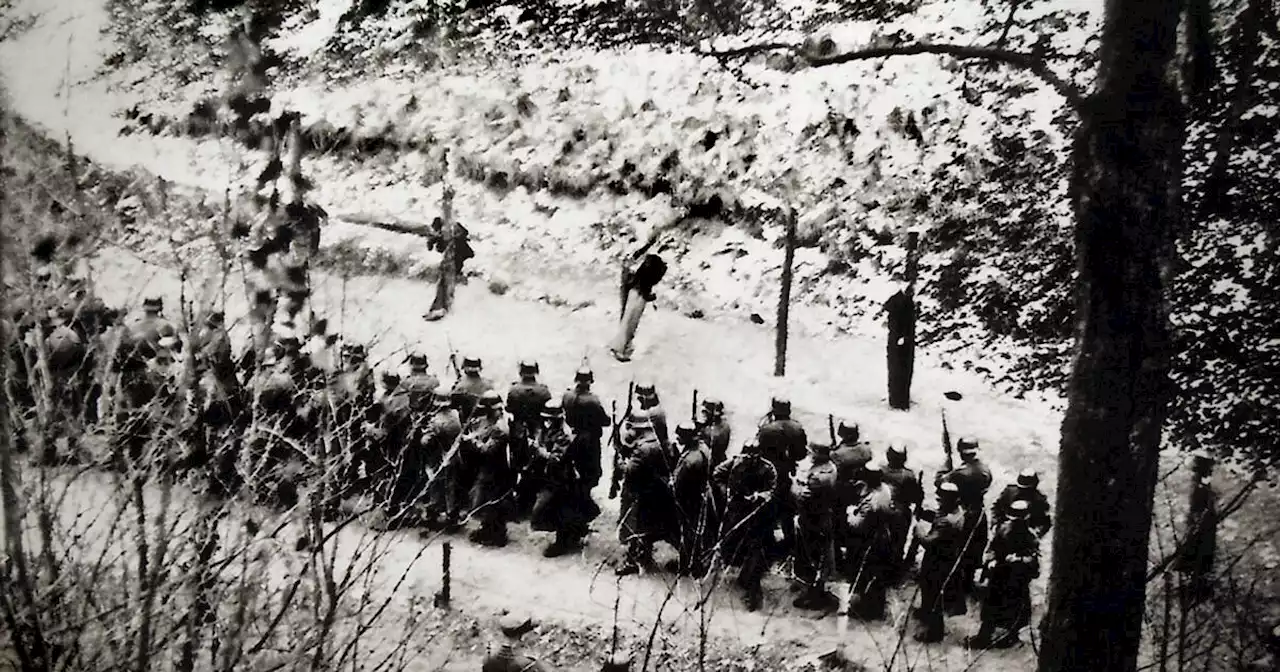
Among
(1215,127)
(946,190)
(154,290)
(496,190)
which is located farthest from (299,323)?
(1215,127)

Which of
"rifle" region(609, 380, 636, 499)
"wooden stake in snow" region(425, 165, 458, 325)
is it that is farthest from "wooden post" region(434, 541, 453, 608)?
"wooden stake in snow" region(425, 165, 458, 325)

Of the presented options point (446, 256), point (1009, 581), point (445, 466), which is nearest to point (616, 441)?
point (445, 466)

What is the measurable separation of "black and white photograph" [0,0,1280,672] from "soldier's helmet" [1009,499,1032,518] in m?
0.04

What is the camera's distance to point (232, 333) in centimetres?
620

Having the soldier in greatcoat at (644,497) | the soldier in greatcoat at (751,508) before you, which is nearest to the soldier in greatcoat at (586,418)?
the soldier in greatcoat at (644,497)

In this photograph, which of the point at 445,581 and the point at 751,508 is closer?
the point at 751,508

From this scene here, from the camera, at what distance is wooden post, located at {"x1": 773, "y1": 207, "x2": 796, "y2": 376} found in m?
4.68

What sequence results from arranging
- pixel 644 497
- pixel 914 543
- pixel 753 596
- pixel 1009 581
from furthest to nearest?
pixel 644 497 → pixel 753 596 → pixel 914 543 → pixel 1009 581

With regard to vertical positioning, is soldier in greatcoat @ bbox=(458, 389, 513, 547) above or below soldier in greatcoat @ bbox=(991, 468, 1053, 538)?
below

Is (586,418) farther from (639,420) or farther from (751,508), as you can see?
(751,508)

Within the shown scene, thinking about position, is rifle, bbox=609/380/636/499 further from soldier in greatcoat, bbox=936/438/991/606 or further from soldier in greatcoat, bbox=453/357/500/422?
soldier in greatcoat, bbox=936/438/991/606

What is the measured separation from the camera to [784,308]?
4688mm

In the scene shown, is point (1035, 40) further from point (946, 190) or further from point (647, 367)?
point (647, 367)

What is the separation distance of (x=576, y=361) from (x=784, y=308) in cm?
149
